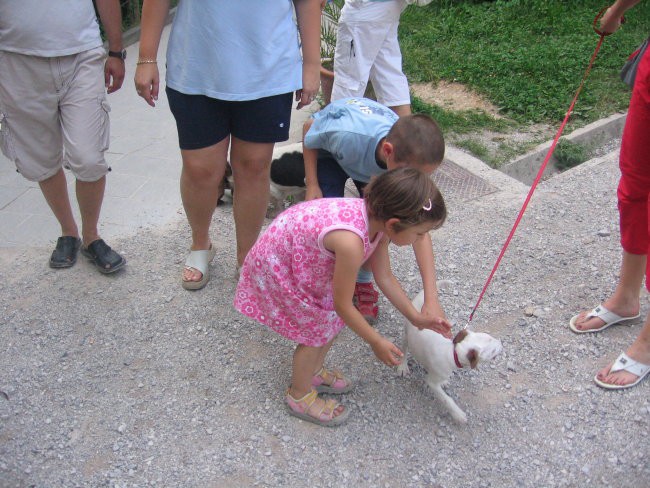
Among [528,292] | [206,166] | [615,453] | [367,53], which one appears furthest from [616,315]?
[367,53]

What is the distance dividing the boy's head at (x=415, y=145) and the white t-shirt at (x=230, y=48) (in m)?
0.53

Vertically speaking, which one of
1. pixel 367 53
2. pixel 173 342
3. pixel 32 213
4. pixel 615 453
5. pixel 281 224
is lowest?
pixel 32 213

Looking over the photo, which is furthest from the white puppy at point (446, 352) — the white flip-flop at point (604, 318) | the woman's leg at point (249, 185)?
the woman's leg at point (249, 185)

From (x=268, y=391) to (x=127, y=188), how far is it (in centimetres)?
194

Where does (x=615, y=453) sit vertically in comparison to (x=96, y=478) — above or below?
above

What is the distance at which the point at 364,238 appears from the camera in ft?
6.43

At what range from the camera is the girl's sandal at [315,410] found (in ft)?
7.55

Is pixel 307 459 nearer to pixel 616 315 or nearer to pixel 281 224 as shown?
pixel 281 224

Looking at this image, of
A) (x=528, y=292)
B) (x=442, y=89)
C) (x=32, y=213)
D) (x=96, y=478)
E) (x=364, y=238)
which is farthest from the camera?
(x=442, y=89)

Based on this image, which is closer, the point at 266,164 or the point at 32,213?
the point at 266,164

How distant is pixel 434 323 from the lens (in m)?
2.06

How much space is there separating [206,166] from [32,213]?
147 centimetres

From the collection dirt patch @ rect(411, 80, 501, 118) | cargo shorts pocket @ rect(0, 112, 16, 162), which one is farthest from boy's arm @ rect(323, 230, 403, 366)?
dirt patch @ rect(411, 80, 501, 118)

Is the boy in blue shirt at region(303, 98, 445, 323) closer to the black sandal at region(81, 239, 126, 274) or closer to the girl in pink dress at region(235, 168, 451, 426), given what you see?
the girl in pink dress at region(235, 168, 451, 426)
